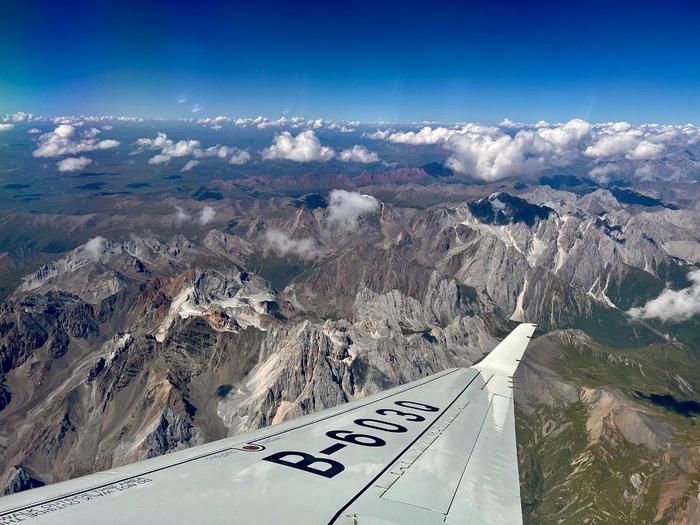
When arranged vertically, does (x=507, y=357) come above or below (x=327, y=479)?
below

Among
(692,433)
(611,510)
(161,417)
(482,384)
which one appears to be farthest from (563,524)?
(482,384)

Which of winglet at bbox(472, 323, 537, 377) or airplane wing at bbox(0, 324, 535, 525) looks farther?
winglet at bbox(472, 323, 537, 377)

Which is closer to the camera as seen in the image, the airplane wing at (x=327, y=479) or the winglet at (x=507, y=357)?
the airplane wing at (x=327, y=479)

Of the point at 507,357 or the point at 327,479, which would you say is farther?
the point at 507,357

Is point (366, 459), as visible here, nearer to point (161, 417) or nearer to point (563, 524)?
point (563, 524)

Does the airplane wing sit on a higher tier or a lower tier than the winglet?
higher
